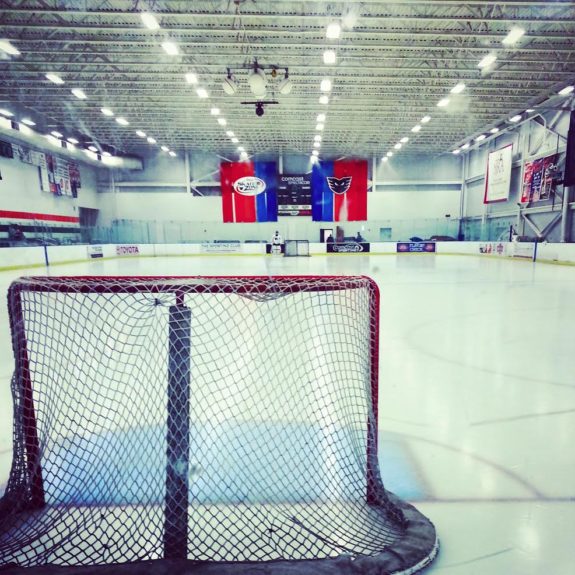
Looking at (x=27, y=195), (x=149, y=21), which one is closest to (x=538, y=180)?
(x=149, y=21)

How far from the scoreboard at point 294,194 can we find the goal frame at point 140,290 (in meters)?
22.5

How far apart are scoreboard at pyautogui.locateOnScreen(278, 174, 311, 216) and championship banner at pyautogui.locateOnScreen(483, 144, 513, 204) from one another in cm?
998

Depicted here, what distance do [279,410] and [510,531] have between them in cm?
137

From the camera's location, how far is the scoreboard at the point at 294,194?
919 inches

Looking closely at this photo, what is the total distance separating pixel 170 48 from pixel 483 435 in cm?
1179

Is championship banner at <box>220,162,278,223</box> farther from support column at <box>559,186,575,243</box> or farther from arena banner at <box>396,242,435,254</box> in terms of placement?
support column at <box>559,186,575,243</box>

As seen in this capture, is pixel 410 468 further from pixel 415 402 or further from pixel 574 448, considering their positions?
pixel 574 448

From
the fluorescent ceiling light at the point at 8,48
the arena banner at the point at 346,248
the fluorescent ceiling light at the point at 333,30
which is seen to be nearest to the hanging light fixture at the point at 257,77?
the fluorescent ceiling light at the point at 333,30

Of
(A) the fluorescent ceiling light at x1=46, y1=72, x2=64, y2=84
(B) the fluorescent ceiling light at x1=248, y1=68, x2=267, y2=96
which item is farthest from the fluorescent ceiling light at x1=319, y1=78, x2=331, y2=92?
(A) the fluorescent ceiling light at x1=46, y1=72, x2=64, y2=84

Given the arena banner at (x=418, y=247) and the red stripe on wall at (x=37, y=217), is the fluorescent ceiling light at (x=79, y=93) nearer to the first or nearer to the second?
the red stripe on wall at (x=37, y=217)

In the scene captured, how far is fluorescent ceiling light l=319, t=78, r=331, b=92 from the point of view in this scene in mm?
12602

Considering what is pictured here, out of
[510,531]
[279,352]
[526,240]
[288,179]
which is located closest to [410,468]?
[510,531]

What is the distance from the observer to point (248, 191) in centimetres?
2316

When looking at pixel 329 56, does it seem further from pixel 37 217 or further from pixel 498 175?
pixel 37 217
